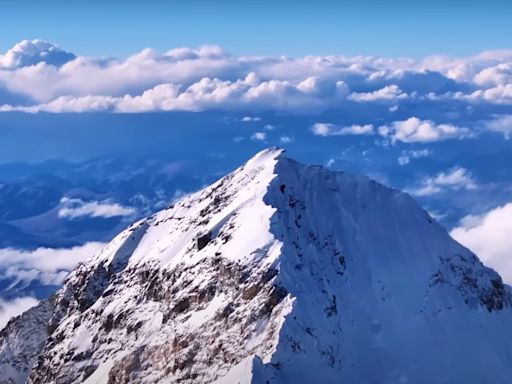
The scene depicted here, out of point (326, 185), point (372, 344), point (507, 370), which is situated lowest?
point (507, 370)

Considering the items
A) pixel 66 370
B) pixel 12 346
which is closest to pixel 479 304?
pixel 66 370

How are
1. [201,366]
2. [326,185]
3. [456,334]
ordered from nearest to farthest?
[201,366] → [456,334] → [326,185]

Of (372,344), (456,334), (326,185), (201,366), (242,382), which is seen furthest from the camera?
(326,185)

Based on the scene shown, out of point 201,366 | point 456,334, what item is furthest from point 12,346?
point 456,334

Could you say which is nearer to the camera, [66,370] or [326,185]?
Result: [66,370]

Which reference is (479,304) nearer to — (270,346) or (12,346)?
(270,346)

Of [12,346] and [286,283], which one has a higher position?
[286,283]
